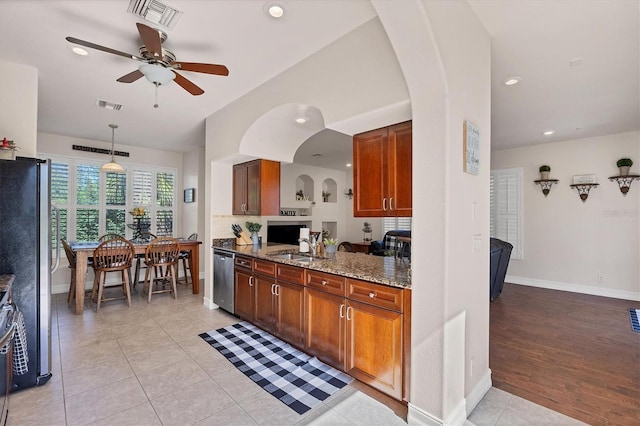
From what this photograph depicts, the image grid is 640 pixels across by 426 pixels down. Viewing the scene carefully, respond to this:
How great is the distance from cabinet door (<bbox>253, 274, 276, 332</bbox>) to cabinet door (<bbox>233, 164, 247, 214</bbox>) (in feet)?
4.40

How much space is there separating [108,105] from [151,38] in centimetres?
251

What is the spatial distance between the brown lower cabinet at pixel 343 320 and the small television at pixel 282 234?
4.35m

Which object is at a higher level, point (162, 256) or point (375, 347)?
point (162, 256)

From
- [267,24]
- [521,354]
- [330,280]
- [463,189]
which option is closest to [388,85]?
[463,189]

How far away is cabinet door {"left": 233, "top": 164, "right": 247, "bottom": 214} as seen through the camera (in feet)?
14.4

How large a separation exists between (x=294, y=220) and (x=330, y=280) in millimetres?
5582

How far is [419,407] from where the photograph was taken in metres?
1.92

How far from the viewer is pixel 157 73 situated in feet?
8.65

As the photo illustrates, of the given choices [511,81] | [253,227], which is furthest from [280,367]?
[511,81]

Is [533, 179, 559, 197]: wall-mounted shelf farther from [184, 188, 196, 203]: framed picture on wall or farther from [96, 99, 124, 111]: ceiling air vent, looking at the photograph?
[96, 99, 124, 111]: ceiling air vent

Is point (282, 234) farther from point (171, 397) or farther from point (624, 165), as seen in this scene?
point (624, 165)

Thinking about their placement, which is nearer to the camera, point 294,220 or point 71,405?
point 71,405

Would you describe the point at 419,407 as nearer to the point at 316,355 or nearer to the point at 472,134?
the point at 316,355

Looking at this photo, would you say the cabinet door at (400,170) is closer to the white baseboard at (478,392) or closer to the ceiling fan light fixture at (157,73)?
the white baseboard at (478,392)
